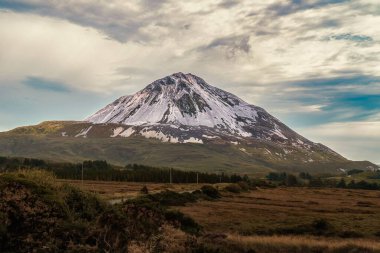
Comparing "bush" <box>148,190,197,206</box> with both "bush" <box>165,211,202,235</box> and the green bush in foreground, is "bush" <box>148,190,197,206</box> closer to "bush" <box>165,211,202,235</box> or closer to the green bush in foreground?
"bush" <box>165,211,202,235</box>

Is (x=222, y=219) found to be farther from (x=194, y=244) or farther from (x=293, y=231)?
(x=194, y=244)

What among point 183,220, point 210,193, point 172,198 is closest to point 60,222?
point 183,220

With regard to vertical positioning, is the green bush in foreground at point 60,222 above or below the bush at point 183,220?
above

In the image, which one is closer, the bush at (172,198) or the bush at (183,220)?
the bush at (183,220)

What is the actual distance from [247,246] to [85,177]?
558ft

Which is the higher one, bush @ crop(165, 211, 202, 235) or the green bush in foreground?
the green bush in foreground

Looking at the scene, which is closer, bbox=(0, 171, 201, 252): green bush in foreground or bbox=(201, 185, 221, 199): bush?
bbox=(0, 171, 201, 252): green bush in foreground

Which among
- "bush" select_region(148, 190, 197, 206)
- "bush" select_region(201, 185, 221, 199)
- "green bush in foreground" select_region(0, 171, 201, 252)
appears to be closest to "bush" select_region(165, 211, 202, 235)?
"green bush in foreground" select_region(0, 171, 201, 252)

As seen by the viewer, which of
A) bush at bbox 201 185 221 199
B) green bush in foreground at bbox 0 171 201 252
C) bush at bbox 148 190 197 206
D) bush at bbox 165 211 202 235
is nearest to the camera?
green bush in foreground at bbox 0 171 201 252

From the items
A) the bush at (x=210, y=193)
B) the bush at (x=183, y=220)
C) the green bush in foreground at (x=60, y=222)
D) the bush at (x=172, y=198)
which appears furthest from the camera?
the bush at (x=210, y=193)

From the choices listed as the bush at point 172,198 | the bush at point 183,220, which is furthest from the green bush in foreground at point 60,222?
the bush at point 172,198

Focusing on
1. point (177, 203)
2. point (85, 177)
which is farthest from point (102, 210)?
point (85, 177)

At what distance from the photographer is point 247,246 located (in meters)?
29.5

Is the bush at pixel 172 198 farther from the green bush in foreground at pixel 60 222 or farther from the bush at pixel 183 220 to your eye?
the green bush in foreground at pixel 60 222
